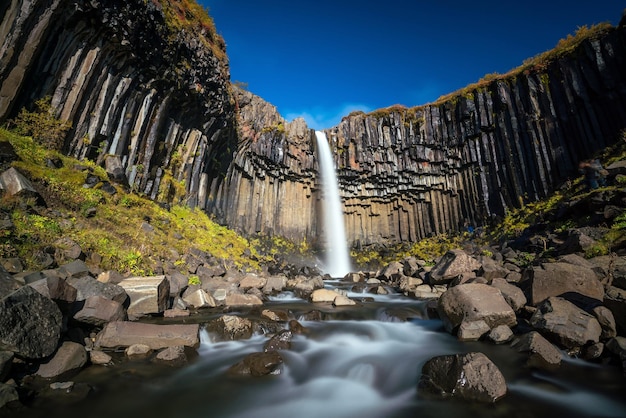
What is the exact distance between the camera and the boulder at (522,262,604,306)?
6824mm

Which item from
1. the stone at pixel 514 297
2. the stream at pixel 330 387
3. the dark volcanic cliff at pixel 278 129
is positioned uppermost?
the dark volcanic cliff at pixel 278 129

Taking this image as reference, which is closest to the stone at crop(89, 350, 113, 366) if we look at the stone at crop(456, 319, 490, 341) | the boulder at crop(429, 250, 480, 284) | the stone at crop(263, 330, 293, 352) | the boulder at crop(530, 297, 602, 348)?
the stone at crop(263, 330, 293, 352)

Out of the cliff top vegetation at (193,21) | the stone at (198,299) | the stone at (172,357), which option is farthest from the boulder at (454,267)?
the cliff top vegetation at (193,21)

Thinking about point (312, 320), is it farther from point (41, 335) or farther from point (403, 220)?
point (403, 220)

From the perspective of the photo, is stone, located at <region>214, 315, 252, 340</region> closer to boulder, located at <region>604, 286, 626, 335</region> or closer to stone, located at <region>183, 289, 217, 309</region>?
stone, located at <region>183, 289, 217, 309</region>

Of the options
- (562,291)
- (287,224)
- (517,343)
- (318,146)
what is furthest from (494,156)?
(517,343)

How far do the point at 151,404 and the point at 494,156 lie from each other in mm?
30583

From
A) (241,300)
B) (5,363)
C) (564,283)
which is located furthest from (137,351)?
(564,283)

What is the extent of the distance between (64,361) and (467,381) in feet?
19.8

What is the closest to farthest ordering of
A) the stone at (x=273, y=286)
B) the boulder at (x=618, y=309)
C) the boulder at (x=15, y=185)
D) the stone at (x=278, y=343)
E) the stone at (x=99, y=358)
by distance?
the stone at (x=99, y=358) → the boulder at (x=618, y=309) → the stone at (x=278, y=343) → the boulder at (x=15, y=185) → the stone at (x=273, y=286)

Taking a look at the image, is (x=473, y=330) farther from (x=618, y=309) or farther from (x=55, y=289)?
(x=55, y=289)

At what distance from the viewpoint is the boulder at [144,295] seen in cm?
754

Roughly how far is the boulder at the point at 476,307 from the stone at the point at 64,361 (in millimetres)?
7594

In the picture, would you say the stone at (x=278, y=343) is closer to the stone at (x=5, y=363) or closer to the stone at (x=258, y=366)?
the stone at (x=258, y=366)
